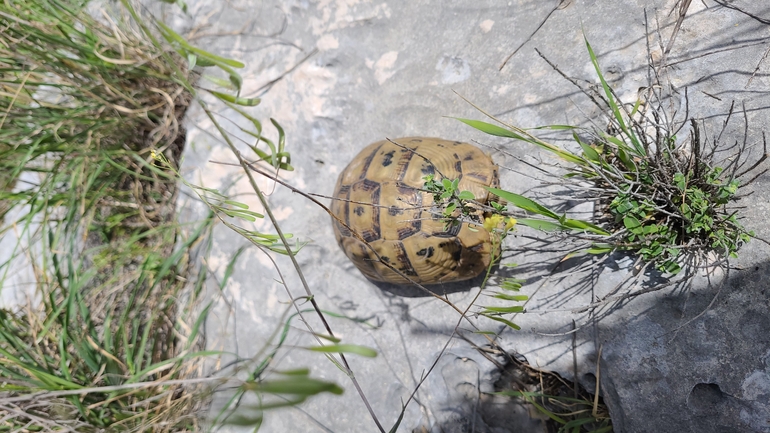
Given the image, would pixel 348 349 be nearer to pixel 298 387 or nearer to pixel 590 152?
pixel 298 387

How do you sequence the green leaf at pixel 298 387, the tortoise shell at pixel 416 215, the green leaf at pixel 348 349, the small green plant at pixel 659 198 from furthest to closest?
the tortoise shell at pixel 416 215 < the small green plant at pixel 659 198 < the green leaf at pixel 348 349 < the green leaf at pixel 298 387

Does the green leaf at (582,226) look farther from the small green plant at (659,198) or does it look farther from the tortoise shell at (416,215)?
the tortoise shell at (416,215)

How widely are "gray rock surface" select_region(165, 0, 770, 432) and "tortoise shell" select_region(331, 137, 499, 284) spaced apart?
0.20 m

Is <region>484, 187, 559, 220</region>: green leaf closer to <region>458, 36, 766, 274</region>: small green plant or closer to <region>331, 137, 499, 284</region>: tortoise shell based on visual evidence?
<region>458, 36, 766, 274</region>: small green plant

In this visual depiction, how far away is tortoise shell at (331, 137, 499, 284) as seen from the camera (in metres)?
1.99

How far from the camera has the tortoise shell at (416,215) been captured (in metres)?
1.99

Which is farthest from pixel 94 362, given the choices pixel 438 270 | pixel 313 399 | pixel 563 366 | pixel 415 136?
pixel 563 366

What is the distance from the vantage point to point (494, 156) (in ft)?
7.43

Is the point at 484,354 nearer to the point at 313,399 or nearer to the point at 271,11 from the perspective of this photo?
the point at 313,399

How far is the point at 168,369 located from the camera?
2.71 meters

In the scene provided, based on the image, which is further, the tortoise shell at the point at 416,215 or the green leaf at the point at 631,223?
the tortoise shell at the point at 416,215

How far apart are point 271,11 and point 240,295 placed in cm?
153

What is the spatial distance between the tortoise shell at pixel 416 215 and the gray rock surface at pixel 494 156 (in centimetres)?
20

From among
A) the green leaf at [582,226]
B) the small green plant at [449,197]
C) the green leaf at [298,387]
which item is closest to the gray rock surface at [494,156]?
the green leaf at [582,226]
